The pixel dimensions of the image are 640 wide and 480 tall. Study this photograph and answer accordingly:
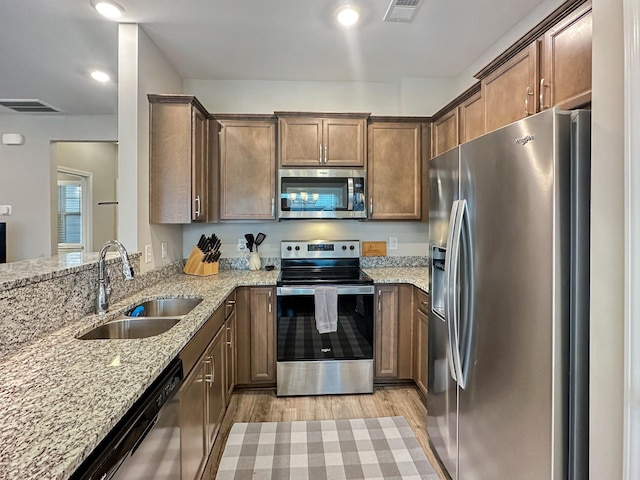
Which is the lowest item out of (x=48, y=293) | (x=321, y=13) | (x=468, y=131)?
(x=48, y=293)

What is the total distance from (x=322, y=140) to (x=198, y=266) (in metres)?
1.53

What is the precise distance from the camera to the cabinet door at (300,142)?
2.92m

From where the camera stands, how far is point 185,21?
2.26 meters

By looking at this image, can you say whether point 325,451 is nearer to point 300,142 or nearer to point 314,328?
point 314,328

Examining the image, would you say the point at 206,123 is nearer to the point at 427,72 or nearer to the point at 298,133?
the point at 298,133

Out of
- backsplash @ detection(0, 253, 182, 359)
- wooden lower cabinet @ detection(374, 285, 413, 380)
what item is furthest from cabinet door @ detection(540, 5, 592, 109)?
backsplash @ detection(0, 253, 182, 359)

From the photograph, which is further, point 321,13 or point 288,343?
point 288,343

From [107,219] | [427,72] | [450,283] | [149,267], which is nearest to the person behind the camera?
[450,283]

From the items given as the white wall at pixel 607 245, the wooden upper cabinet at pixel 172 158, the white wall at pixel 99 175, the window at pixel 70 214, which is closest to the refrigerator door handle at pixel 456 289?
the white wall at pixel 607 245

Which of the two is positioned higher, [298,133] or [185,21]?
[185,21]

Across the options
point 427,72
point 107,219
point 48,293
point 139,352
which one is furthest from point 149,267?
point 107,219

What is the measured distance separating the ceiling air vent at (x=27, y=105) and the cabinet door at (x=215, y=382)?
3.88 m

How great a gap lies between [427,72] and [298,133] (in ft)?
4.42

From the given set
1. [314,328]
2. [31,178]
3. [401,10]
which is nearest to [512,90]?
[401,10]
